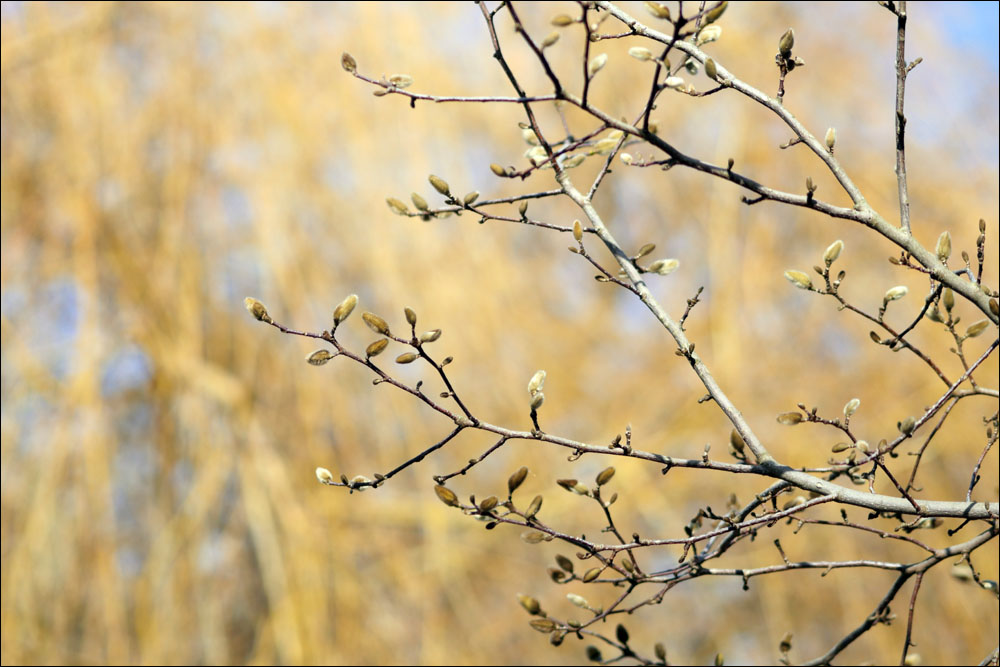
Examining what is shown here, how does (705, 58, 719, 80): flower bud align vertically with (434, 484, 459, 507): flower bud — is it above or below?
above

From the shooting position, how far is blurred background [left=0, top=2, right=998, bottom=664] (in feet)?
6.84

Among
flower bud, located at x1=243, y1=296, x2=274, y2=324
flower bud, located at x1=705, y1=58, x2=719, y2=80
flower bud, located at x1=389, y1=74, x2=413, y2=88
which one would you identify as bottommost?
flower bud, located at x1=243, y1=296, x2=274, y2=324

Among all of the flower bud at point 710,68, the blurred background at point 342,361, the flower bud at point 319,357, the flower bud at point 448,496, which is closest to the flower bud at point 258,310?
the flower bud at point 319,357

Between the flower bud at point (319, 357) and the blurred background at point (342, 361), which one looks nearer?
the flower bud at point (319, 357)

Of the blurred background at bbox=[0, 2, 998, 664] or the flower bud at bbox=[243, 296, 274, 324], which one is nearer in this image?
the flower bud at bbox=[243, 296, 274, 324]

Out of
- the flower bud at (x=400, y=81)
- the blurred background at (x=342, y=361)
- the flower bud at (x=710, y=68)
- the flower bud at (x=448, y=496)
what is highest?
the blurred background at (x=342, y=361)

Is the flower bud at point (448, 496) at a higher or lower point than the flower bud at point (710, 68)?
lower

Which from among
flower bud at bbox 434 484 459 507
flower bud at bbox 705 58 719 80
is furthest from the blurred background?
flower bud at bbox 705 58 719 80

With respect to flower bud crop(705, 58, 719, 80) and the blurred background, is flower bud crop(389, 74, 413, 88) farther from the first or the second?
the blurred background

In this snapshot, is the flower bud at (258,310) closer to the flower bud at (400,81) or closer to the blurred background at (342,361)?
the flower bud at (400,81)

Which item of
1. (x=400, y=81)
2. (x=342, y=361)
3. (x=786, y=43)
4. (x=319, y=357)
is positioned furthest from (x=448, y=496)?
(x=342, y=361)

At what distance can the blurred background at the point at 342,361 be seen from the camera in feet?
6.84

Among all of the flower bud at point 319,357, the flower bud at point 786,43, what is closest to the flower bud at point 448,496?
the flower bud at point 319,357

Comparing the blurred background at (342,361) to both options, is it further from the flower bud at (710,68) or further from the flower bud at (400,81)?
the flower bud at (710,68)
